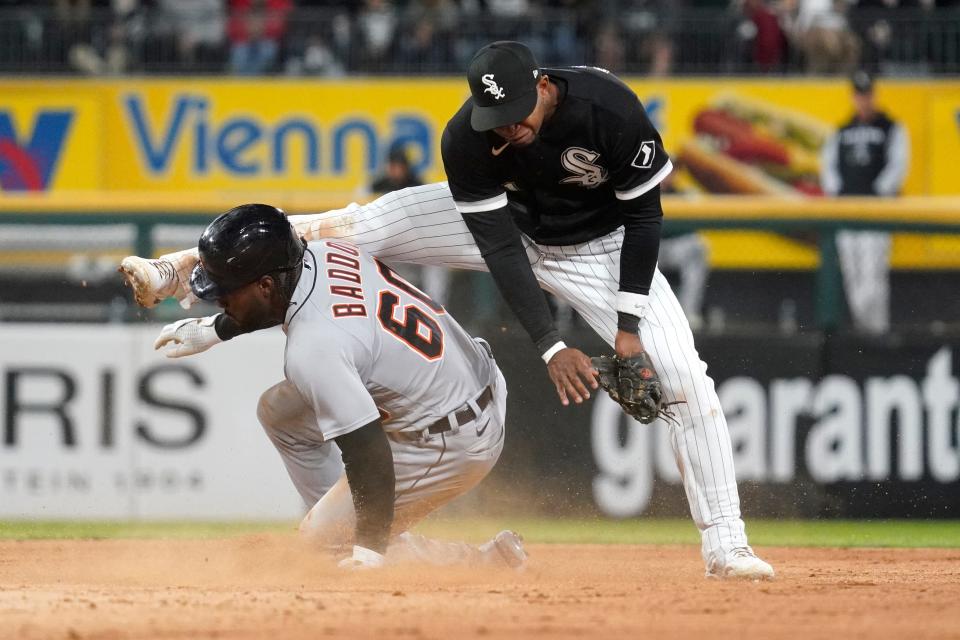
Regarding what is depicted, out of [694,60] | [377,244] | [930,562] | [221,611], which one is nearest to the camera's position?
[221,611]

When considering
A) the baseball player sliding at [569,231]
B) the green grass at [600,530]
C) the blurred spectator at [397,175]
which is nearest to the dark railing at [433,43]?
the blurred spectator at [397,175]

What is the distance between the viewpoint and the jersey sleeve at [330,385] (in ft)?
17.3

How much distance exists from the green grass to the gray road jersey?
201 cm

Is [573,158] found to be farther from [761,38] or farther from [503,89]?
[761,38]

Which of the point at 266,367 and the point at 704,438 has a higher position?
the point at 704,438

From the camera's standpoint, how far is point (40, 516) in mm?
8484

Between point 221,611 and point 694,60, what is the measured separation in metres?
9.30

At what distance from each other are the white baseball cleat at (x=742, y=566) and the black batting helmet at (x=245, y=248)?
6.76 ft

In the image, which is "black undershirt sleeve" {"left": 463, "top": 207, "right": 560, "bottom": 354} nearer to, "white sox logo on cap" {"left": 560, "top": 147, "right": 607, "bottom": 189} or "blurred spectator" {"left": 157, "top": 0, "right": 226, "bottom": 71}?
"white sox logo on cap" {"left": 560, "top": 147, "right": 607, "bottom": 189}

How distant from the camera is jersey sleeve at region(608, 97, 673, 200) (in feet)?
18.6

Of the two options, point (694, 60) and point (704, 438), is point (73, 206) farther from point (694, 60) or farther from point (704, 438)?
point (694, 60)

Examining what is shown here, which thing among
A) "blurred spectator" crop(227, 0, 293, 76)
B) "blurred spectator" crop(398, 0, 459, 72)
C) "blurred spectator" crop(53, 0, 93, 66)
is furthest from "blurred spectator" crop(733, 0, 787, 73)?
"blurred spectator" crop(53, 0, 93, 66)

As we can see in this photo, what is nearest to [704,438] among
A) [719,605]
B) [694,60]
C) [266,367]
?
[719,605]

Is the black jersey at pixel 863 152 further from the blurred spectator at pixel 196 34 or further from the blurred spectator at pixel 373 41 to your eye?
the blurred spectator at pixel 196 34
